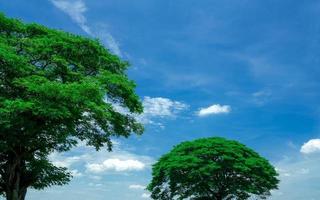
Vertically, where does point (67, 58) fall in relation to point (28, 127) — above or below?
above

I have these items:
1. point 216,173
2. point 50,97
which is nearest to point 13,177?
point 50,97

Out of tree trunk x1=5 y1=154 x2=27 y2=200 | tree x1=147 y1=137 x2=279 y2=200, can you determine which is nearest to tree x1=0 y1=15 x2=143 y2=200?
tree trunk x1=5 y1=154 x2=27 y2=200

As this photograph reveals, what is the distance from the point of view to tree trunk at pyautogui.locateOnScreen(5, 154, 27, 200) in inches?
1406

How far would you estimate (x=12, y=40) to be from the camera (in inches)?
1275

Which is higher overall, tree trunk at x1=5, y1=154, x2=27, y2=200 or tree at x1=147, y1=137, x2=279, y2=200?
tree at x1=147, y1=137, x2=279, y2=200

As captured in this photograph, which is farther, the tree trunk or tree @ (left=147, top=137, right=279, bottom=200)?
tree @ (left=147, top=137, right=279, bottom=200)

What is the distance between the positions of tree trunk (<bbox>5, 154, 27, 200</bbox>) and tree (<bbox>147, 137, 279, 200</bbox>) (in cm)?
2221

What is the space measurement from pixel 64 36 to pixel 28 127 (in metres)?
7.37

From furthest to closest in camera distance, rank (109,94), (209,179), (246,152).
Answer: (246,152) < (209,179) < (109,94)

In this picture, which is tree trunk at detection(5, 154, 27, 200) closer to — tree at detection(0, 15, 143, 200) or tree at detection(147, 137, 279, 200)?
tree at detection(0, 15, 143, 200)

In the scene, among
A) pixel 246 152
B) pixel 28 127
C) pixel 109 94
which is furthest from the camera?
pixel 246 152

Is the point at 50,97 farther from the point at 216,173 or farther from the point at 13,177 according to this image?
the point at 216,173

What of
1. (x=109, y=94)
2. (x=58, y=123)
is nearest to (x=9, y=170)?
(x=58, y=123)

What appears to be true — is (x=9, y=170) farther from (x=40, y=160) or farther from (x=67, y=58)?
(x=67, y=58)
